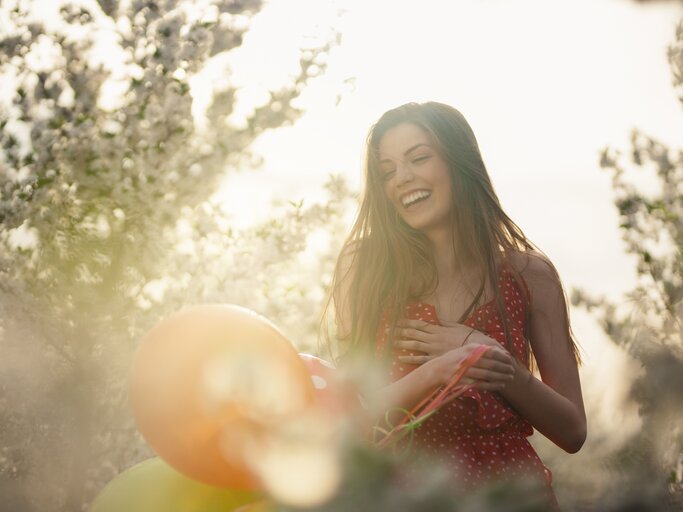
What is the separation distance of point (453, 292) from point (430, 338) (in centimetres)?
42

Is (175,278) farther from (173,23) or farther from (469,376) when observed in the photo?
(469,376)

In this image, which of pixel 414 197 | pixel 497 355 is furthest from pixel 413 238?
pixel 497 355

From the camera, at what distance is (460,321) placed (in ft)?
8.62

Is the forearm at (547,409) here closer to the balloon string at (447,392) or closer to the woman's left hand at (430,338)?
the woman's left hand at (430,338)

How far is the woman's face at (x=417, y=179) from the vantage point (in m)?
2.72

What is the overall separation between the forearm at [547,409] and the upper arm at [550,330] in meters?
0.10

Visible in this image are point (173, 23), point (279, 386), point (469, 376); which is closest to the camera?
point (279, 386)

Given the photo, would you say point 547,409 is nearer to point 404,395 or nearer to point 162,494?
point 404,395

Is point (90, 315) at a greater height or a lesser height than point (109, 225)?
lesser

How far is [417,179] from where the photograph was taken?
2723mm

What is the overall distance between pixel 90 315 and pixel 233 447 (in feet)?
11.0

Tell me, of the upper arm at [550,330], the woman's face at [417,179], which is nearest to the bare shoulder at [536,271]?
the upper arm at [550,330]

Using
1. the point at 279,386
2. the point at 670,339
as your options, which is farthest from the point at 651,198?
the point at 279,386

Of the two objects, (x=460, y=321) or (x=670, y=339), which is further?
(x=670, y=339)
